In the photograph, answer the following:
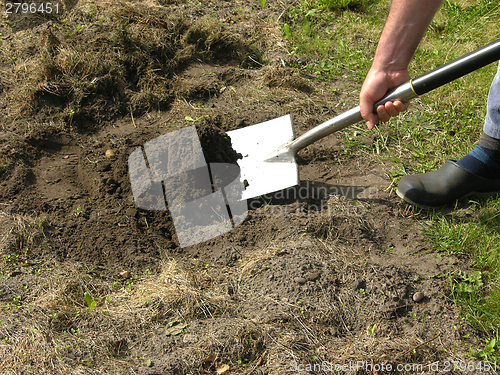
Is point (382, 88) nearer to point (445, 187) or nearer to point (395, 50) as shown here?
point (395, 50)

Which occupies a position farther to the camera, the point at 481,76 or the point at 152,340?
the point at 481,76

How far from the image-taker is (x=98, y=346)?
1.73 m

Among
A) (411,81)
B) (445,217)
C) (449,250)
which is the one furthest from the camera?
(445,217)

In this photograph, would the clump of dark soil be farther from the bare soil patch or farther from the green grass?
the green grass

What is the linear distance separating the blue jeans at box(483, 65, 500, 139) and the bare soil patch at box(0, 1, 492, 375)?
26.8 inches

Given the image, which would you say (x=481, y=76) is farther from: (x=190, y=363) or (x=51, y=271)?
(x=51, y=271)

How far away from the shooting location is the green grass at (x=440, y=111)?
204 centimetres

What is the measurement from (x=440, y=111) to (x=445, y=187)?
942 mm

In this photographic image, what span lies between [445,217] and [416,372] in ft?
3.56

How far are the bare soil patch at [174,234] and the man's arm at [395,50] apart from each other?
679 millimetres

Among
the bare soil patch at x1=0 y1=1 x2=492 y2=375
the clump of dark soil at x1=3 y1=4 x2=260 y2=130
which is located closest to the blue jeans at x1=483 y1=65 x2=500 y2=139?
the bare soil patch at x1=0 y1=1 x2=492 y2=375

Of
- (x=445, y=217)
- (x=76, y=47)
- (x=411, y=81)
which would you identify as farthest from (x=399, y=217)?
(x=76, y=47)

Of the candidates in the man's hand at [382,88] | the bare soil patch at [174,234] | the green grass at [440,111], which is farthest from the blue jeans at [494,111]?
the bare soil patch at [174,234]

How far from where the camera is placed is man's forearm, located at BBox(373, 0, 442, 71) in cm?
179
